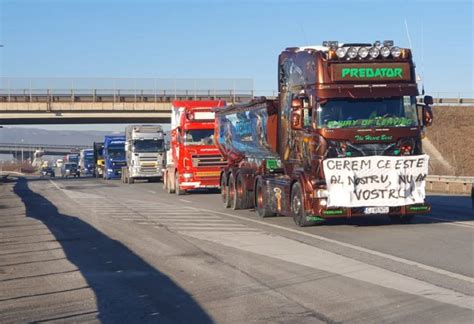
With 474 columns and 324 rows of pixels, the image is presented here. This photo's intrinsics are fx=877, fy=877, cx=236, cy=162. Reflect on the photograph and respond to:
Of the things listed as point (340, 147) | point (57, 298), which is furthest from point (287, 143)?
point (57, 298)

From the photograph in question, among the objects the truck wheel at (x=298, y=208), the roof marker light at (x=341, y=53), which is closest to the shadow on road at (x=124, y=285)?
the truck wheel at (x=298, y=208)

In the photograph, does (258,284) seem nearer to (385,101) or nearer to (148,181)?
(385,101)

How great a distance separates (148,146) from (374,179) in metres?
33.2

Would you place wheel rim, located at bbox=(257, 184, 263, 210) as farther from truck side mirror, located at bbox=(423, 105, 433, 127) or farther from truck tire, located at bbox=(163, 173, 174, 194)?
truck tire, located at bbox=(163, 173, 174, 194)

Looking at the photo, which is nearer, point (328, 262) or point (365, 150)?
point (328, 262)

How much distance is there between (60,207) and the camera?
2961 cm

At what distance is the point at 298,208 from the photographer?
20.2 metres

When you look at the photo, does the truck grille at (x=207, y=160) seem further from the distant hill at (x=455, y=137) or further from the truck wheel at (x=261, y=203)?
the distant hill at (x=455, y=137)

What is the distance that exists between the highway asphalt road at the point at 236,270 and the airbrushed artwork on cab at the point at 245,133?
221 centimetres

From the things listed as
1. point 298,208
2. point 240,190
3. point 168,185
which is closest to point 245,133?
point 240,190

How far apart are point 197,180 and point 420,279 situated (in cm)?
2431

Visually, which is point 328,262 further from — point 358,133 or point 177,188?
point 177,188

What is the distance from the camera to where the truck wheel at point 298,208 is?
65.1 ft

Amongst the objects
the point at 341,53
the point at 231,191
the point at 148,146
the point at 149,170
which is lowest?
the point at 231,191
